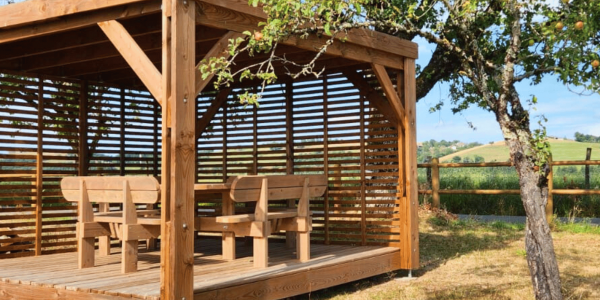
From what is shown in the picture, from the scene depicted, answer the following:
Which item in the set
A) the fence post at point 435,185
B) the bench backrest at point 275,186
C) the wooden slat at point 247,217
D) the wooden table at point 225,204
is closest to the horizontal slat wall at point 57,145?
the wooden table at point 225,204

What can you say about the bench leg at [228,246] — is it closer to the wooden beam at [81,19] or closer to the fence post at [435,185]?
the wooden beam at [81,19]

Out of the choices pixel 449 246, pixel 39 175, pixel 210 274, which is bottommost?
pixel 449 246

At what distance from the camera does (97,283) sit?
599cm

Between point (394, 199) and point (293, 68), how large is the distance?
86.3 inches

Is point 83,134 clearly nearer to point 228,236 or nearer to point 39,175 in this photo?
point 39,175

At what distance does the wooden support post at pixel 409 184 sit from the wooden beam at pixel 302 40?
0.35 metres

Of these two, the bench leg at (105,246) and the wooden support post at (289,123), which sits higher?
the wooden support post at (289,123)

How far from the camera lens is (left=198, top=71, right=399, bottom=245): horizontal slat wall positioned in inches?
356

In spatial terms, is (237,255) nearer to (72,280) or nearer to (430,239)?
(72,280)

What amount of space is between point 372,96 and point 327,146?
948mm

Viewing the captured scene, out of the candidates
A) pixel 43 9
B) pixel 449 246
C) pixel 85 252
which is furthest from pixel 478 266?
pixel 43 9

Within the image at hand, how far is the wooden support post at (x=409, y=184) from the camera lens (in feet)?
28.3

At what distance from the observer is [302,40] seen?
6883 mm

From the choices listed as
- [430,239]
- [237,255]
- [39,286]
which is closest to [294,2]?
[39,286]
